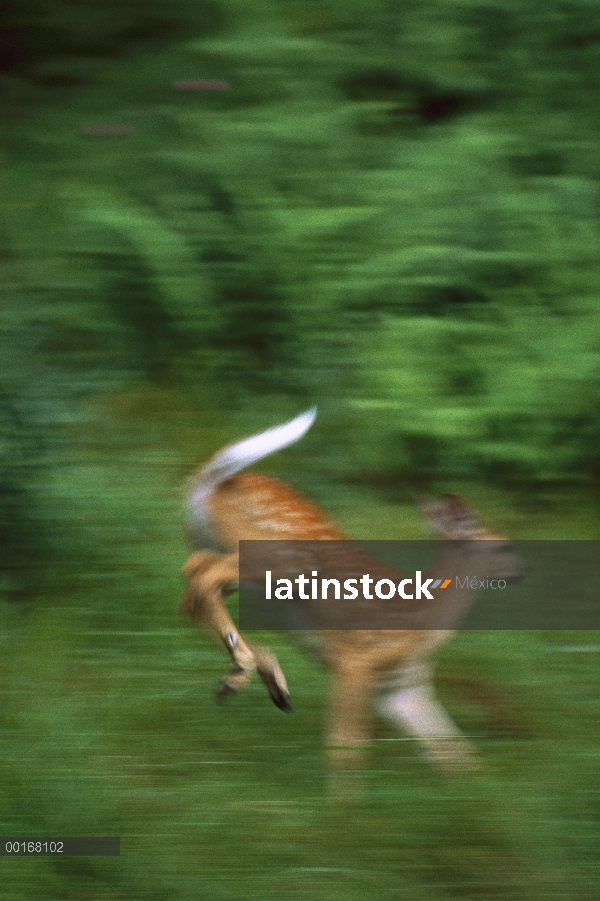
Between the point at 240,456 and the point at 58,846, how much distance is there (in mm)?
1153

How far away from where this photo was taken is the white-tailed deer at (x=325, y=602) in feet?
9.48

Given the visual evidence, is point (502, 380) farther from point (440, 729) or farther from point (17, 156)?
point (17, 156)

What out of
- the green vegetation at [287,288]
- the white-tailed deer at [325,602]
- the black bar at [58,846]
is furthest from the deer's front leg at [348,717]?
the black bar at [58,846]

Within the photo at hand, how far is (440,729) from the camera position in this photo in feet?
10.0

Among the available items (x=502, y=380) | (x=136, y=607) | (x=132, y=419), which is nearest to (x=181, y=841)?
(x=136, y=607)

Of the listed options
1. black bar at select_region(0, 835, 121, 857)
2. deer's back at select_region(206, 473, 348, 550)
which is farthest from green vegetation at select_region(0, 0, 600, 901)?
black bar at select_region(0, 835, 121, 857)

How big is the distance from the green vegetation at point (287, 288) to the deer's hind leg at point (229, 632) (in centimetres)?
26

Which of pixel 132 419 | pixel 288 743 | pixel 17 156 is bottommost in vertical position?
pixel 288 743

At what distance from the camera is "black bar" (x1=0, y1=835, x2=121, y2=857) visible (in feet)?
8.40

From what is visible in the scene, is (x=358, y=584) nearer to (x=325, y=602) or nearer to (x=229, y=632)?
(x=325, y=602)

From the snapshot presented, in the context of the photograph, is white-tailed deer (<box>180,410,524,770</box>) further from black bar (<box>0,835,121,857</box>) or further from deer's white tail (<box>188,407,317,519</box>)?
black bar (<box>0,835,121,857</box>)

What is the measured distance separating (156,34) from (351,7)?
40.6 inches

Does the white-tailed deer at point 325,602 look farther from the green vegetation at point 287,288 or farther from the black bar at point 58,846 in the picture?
the black bar at point 58,846

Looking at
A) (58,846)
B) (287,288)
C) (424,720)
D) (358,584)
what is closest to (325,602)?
(358,584)
